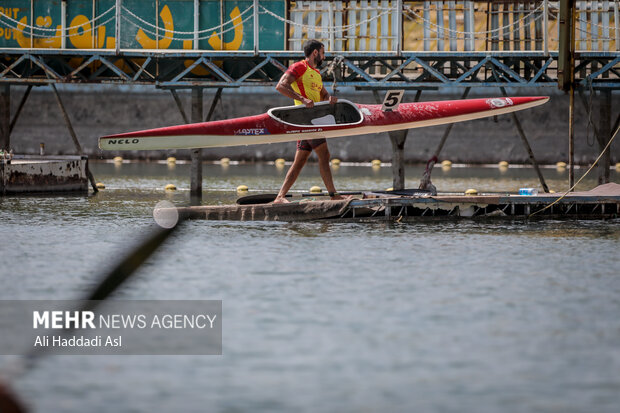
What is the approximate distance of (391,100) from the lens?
18.0m

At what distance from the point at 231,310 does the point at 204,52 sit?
13.8m

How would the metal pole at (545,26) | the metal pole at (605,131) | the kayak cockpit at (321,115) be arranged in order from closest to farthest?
the kayak cockpit at (321,115), the metal pole at (545,26), the metal pole at (605,131)

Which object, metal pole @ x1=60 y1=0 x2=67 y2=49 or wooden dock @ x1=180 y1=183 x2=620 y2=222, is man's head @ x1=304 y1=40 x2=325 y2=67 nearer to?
wooden dock @ x1=180 y1=183 x2=620 y2=222

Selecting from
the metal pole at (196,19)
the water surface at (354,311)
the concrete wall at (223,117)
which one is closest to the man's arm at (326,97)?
the water surface at (354,311)

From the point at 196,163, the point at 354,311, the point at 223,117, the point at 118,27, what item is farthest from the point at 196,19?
the point at 223,117

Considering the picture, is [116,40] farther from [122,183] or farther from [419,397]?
[419,397]

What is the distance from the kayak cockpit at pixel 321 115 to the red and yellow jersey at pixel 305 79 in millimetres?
743

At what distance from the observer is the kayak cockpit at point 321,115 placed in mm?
17141

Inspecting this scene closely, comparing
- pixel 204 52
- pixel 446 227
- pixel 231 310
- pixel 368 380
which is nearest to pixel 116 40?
pixel 204 52

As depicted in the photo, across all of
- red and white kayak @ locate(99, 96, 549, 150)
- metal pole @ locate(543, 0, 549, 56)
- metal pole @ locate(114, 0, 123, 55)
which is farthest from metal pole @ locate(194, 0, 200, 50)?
metal pole @ locate(543, 0, 549, 56)

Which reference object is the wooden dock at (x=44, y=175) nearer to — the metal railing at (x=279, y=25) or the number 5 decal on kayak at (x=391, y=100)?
the metal railing at (x=279, y=25)

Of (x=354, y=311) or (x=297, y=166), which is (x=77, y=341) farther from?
(x=297, y=166)

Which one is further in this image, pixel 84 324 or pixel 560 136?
pixel 560 136

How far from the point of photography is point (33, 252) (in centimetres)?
1372
